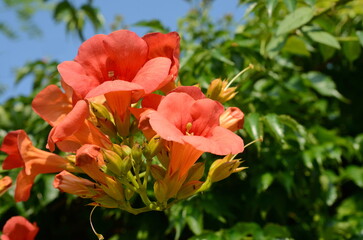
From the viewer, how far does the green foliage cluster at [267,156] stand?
2.55 metres

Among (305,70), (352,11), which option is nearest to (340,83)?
(305,70)

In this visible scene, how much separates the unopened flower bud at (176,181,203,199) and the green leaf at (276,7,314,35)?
138 centimetres

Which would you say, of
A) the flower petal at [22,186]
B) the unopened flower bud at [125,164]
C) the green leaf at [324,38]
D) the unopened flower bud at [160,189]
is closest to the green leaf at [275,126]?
the green leaf at [324,38]

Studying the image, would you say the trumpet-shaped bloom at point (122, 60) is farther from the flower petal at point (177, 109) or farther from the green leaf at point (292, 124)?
the green leaf at point (292, 124)

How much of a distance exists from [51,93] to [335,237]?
2237 mm

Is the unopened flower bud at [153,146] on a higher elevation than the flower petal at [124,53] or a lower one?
lower

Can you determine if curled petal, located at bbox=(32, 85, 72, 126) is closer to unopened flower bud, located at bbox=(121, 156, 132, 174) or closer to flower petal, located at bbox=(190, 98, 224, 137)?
unopened flower bud, located at bbox=(121, 156, 132, 174)

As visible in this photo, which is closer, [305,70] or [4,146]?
[4,146]

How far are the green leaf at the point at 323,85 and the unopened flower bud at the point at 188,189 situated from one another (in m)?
2.05

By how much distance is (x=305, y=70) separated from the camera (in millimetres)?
4102

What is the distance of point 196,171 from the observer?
151 centimetres

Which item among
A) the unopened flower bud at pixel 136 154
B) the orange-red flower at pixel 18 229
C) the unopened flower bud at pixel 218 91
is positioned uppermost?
the unopened flower bud at pixel 218 91

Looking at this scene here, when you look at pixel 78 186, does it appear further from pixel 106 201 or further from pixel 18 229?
pixel 18 229

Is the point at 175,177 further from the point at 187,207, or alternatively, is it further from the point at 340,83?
the point at 340,83
